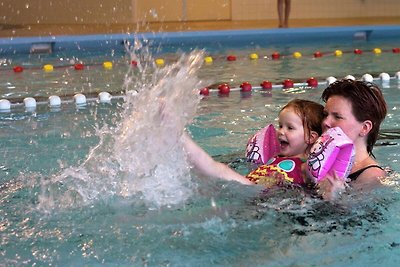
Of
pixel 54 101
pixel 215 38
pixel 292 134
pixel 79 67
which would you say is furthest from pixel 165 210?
pixel 215 38

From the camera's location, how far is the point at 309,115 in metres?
3.15

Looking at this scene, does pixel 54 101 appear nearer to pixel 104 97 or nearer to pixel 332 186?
pixel 104 97

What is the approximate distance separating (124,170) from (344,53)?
6.61 metres

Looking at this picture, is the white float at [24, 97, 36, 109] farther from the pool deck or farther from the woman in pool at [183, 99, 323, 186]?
the pool deck

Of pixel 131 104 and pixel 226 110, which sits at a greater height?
pixel 131 104

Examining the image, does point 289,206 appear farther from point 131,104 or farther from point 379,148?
point 379,148

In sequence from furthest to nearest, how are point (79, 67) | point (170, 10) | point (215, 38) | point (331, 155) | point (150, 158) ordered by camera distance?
point (170, 10) → point (215, 38) → point (79, 67) → point (150, 158) → point (331, 155)

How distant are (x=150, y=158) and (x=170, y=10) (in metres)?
12.1

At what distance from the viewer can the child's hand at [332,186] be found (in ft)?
9.38

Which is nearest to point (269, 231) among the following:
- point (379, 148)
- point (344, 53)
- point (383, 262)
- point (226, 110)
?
point (383, 262)

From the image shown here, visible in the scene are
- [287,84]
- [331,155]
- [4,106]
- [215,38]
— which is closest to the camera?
[331,155]

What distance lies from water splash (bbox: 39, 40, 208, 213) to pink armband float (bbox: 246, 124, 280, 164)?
1.44ft

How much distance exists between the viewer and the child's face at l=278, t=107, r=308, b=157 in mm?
3107

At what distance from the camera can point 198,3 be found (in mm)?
15031
